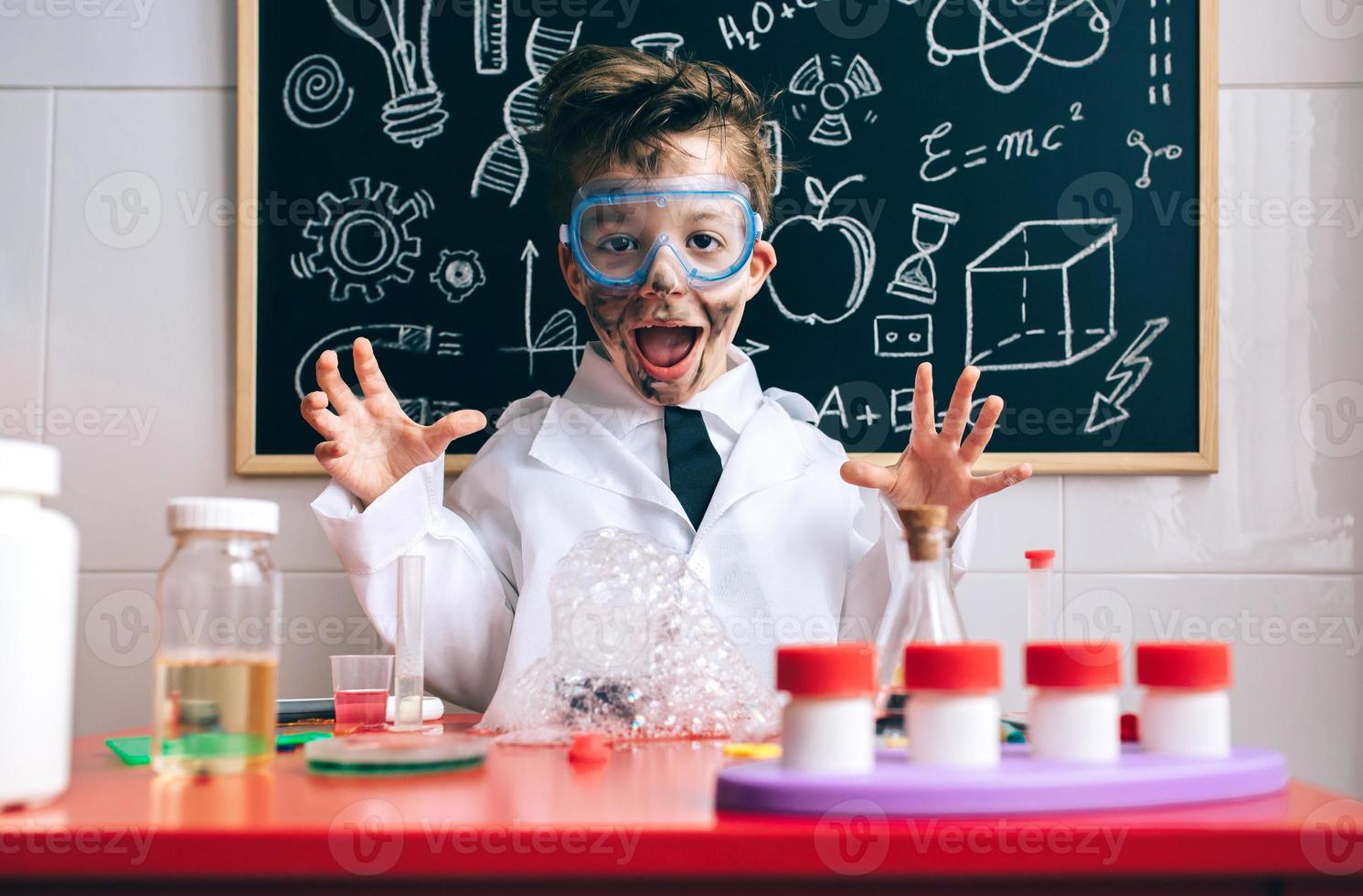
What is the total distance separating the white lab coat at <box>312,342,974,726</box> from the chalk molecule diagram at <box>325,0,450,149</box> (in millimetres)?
498

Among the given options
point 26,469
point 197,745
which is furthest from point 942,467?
point 26,469

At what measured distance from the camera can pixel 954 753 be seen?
67cm

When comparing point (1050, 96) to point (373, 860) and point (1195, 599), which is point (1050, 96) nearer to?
point (1195, 599)

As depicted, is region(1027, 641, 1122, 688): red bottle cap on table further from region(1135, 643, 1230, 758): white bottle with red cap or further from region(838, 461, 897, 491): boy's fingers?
region(838, 461, 897, 491): boy's fingers

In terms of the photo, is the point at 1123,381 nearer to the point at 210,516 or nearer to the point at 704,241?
the point at 704,241

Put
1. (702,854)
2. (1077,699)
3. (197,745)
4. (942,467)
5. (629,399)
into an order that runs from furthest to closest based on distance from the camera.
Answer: (629,399) < (942,467) < (197,745) < (1077,699) < (702,854)

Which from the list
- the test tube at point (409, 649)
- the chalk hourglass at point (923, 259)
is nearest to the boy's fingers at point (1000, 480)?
the chalk hourglass at point (923, 259)

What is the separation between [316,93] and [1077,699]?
1606mm

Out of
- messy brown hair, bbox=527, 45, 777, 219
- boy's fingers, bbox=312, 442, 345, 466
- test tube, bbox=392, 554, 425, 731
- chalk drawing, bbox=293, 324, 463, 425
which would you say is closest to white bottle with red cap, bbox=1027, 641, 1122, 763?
test tube, bbox=392, 554, 425, 731

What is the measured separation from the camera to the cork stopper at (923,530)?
808 mm

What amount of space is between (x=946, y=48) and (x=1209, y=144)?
441 mm

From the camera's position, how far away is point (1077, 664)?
2.24 feet

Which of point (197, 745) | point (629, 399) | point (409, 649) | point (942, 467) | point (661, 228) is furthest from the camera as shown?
point (629, 399)

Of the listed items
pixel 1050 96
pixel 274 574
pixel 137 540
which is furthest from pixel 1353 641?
pixel 137 540
